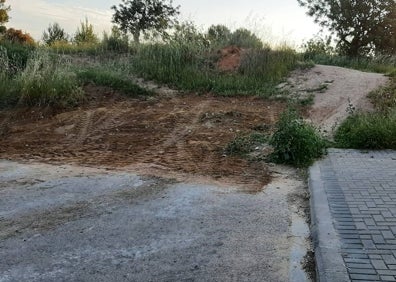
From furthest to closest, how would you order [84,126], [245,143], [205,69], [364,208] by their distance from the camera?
[205,69] → [84,126] → [245,143] → [364,208]

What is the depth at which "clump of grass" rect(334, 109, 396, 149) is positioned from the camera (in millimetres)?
7414

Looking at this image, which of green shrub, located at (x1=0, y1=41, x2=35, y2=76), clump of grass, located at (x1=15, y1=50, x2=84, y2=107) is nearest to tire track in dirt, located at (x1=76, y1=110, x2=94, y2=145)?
clump of grass, located at (x1=15, y1=50, x2=84, y2=107)

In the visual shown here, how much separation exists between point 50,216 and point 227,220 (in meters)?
1.80

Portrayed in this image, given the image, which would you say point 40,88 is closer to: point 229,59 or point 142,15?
point 229,59

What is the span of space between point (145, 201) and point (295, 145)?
103 inches

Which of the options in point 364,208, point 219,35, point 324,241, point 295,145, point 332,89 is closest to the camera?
point 324,241

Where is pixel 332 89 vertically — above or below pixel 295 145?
above

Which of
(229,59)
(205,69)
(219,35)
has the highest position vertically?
(219,35)

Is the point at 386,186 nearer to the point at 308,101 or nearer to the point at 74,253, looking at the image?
the point at 74,253

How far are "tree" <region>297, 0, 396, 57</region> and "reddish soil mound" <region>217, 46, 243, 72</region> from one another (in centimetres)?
695

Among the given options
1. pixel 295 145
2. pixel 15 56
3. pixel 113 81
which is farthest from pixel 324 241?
pixel 15 56

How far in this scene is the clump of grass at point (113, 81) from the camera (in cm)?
1220

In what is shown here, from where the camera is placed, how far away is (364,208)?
180 inches

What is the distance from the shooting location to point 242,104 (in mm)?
11219
